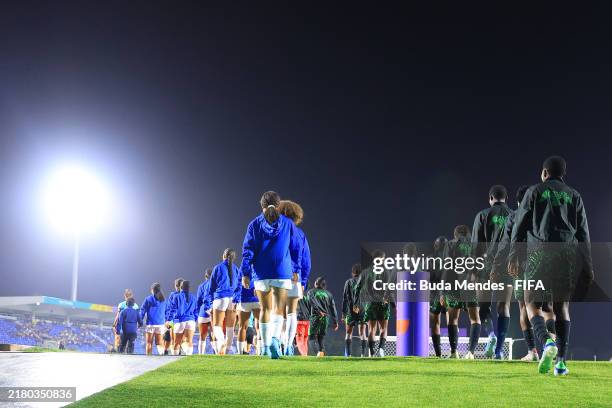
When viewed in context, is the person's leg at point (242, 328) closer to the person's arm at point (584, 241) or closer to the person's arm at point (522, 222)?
the person's arm at point (522, 222)

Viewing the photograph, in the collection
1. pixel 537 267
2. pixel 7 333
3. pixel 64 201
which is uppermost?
pixel 64 201

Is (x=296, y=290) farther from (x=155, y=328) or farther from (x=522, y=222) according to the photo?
(x=155, y=328)

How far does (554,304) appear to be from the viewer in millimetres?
7480

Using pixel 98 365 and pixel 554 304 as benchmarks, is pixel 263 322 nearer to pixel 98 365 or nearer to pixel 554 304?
pixel 98 365

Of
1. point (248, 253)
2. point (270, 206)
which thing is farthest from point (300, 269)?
point (270, 206)

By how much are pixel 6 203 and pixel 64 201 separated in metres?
15.4

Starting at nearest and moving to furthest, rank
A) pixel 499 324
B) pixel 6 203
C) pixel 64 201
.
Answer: pixel 499 324 < pixel 64 201 < pixel 6 203

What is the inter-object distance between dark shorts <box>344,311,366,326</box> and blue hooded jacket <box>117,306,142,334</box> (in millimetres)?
5840

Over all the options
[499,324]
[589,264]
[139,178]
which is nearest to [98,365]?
[589,264]

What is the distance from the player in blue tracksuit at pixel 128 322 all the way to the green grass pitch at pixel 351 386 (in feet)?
34.5

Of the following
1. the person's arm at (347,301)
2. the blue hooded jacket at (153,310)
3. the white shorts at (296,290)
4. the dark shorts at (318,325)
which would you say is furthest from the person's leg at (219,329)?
the blue hooded jacket at (153,310)

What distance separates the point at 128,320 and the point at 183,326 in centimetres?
146

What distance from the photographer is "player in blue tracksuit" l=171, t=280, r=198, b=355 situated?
18.1 metres

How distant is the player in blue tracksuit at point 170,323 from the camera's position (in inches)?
709
